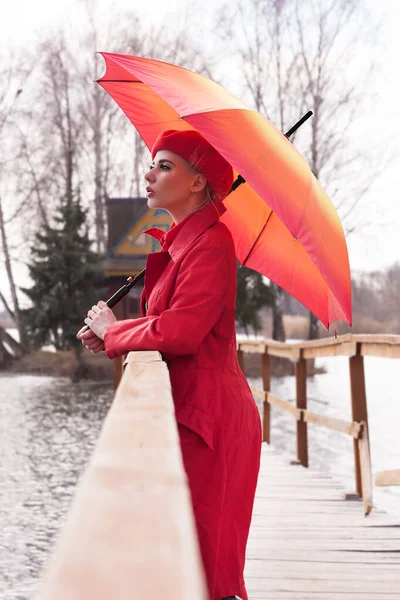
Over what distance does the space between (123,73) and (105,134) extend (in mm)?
24703

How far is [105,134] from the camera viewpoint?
2723 centimetres

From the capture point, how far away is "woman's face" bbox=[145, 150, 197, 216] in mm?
2314

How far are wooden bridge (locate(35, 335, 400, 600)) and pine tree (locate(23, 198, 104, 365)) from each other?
20620 mm

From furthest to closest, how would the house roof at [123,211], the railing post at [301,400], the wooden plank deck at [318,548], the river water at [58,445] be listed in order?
the house roof at [123,211] → the river water at [58,445] → the railing post at [301,400] → the wooden plank deck at [318,548]

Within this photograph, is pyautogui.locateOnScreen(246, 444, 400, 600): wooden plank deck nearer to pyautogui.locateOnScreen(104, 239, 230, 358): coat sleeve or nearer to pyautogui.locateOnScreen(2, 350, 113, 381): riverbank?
pyautogui.locateOnScreen(104, 239, 230, 358): coat sleeve

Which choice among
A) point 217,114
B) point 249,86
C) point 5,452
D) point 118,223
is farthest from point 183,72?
point 249,86

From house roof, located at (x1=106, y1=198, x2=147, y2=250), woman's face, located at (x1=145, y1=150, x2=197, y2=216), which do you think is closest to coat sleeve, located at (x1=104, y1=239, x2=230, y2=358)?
woman's face, located at (x1=145, y1=150, x2=197, y2=216)

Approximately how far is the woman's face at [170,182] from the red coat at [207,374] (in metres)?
0.08

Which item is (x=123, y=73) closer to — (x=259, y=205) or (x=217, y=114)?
(x=259, y=205)

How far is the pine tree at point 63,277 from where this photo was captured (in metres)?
24.6

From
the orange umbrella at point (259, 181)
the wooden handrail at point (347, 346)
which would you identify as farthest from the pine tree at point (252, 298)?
the orange umbrella at point (259, 181)

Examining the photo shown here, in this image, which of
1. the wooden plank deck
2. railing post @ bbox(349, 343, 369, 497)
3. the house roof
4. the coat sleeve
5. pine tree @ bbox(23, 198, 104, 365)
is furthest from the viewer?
pine tree @ bbox(23, 198, 104, 365)

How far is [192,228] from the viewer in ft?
7.36

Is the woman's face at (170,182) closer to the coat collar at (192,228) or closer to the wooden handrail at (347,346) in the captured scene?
the coat collar at (192,228)
